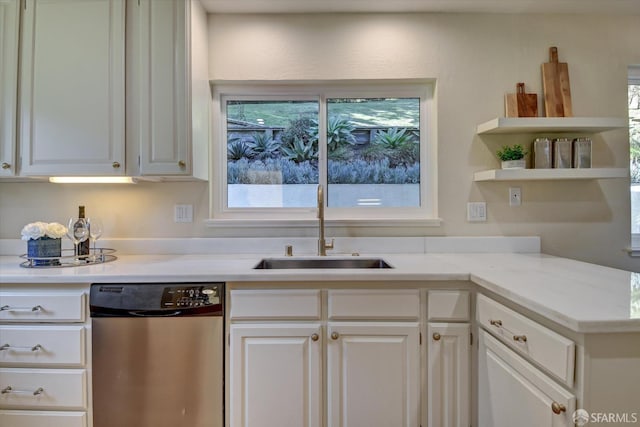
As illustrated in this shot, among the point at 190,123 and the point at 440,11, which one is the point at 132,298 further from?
the point at 440,11

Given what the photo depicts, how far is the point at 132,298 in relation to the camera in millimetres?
1414

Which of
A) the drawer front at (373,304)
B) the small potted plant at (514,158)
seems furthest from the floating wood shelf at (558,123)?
the drawer front at (373,304)

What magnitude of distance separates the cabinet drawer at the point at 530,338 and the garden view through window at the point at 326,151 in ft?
3.00

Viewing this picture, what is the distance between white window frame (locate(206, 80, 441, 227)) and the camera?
6.86 feet

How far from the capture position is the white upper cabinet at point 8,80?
175 cm

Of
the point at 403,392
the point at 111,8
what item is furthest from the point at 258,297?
the point at 111,8

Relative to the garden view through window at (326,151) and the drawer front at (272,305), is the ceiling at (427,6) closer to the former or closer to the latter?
the garden view through window at (326,151)

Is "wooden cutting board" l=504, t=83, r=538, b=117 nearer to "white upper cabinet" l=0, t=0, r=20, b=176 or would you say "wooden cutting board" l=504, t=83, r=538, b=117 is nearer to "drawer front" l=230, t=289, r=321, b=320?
"drawer front" l=230, t=289, r=321, b=320

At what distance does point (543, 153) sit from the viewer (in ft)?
6.19

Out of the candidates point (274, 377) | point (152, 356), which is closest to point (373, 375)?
point (274, 377)

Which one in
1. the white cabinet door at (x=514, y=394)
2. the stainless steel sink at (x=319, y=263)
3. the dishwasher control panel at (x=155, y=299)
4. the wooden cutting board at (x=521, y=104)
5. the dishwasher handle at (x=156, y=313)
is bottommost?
the white cabinet door at (x=514, y=394)

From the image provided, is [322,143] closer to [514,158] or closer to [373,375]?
[514,158]

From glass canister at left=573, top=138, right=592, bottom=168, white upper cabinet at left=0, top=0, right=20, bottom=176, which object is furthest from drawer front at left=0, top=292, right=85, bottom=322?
glass canister at left=573, top=138, right=592, bottom=168

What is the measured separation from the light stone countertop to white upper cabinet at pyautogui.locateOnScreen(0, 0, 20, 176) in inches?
22.6
